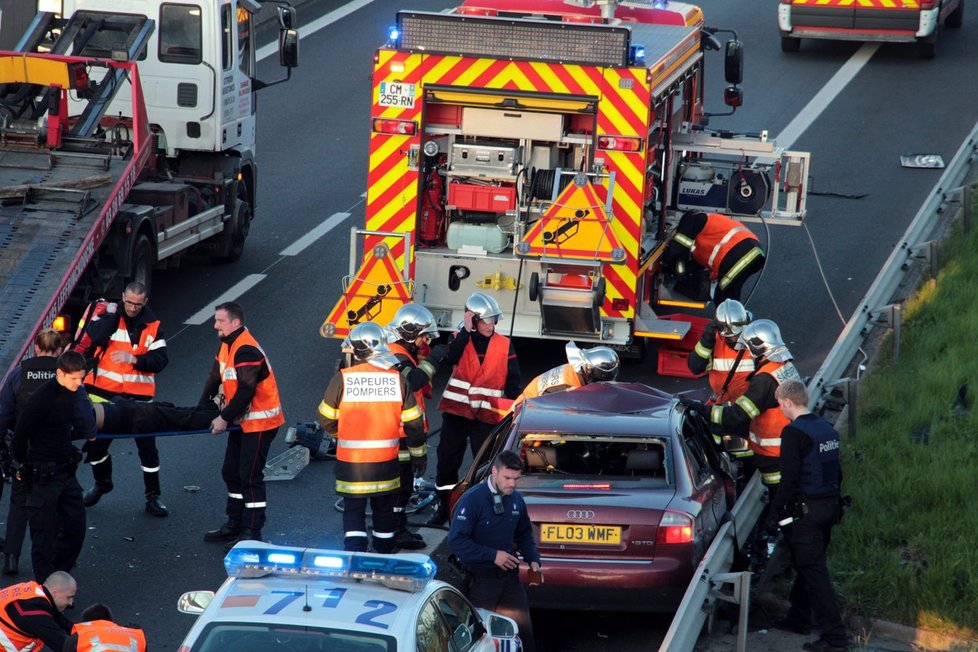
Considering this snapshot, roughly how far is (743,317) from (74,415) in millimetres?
4332

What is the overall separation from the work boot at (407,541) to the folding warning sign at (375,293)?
267 centimetres

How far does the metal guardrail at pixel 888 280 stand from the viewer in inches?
447

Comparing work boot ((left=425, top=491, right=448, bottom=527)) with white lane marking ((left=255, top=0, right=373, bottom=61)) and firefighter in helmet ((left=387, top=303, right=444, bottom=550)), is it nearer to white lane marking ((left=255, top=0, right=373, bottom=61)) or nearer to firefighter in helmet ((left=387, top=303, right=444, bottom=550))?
firefighter in helmet ((left=387, top=303, right=444, bottom=550))

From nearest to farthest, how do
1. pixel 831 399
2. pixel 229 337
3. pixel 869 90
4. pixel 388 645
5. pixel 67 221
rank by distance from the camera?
pixel 388 645, pixel 229 337, pixel 831 399, pixel 67 221, pixel 869 90

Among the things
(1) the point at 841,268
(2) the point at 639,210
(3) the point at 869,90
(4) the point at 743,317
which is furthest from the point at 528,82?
(3) the point at 869,90

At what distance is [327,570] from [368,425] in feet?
9.37

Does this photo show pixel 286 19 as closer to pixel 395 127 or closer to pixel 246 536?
pixel 395 127

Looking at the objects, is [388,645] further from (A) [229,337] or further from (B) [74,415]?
(A) [229,337]

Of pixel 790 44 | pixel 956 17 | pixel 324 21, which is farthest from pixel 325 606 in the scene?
pixel 956 17

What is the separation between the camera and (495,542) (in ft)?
25.7

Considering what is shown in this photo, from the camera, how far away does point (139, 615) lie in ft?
29.6

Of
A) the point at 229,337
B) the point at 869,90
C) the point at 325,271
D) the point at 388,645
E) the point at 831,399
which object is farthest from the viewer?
the point at 869,90

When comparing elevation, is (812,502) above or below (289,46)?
below

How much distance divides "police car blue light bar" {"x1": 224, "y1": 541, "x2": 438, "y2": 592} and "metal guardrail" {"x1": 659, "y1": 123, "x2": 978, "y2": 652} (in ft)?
4.57
